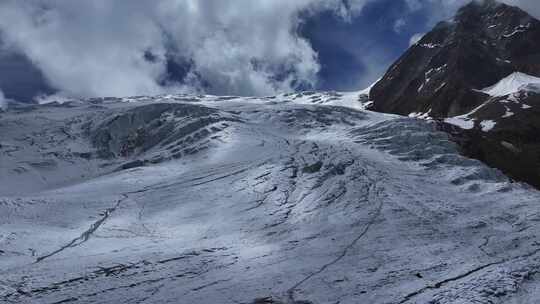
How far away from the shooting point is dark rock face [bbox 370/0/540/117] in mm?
94781

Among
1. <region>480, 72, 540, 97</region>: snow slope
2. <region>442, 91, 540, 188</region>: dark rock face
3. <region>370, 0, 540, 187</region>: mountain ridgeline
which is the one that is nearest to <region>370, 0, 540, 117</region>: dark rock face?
<region>370, 0, 540, 187</region>: mountain ridgeline

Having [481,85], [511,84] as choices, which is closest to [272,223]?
[511,84]

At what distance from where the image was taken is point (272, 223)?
1672 inches

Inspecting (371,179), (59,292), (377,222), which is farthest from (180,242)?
(371,179)

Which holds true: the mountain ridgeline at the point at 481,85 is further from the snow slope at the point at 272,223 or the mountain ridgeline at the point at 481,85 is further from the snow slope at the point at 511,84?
the snow slope at the point at 272,223

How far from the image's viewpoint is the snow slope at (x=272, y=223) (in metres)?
31.7

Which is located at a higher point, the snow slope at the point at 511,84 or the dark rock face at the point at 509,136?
the snow slope at the point at 511,84

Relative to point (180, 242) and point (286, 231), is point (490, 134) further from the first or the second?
point (180, 242)

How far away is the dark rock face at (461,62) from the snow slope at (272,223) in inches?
1067

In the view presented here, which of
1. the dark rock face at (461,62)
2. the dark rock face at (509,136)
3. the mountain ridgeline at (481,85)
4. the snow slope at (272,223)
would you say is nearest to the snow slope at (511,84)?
the mountain ridgeline at (481,85)

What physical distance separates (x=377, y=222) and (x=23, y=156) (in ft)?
171

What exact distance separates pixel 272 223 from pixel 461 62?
7273 centimetres

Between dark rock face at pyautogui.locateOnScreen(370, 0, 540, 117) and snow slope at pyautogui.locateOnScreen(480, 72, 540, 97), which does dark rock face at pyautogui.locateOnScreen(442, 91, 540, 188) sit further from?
dark rock face at pyautogui.locateOnScreen(370, 0, 540, 117)

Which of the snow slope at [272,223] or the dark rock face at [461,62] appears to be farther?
the dark rock face at [461,62]
